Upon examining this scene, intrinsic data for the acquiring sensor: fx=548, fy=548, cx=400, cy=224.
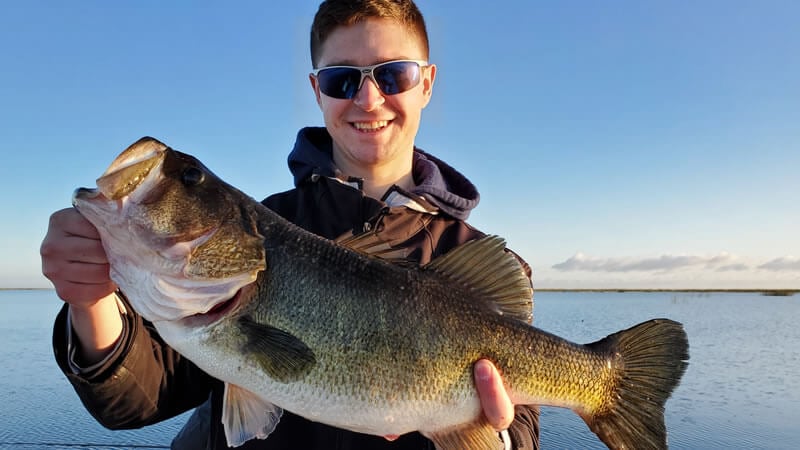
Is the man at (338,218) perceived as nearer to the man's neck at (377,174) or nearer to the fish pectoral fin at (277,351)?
the man's neck at (377,174)

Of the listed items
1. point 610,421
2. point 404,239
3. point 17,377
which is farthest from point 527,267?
point 17,377

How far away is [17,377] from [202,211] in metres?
16.5

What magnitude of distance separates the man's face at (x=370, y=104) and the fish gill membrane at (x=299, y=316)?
1.05m

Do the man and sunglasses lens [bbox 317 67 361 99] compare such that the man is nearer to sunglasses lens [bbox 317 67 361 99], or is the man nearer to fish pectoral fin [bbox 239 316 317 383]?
sunglasses lens [bbox 317 67 361 99]

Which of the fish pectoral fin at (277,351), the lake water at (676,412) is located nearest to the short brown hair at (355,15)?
the fish pectoral fin at (277,351)

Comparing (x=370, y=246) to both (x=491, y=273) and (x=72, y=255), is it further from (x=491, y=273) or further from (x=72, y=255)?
(x=72, y=255)

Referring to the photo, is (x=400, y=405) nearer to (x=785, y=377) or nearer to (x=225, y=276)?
(x=225, y=276)

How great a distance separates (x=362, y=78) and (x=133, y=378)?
6.84 feet

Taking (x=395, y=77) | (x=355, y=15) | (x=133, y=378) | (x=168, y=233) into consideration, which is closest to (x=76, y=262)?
(x=168, y=233)

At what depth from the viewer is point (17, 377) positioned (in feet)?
49.4

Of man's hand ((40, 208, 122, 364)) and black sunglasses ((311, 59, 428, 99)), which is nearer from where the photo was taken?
man's hand ((40, 208, 122, 364))

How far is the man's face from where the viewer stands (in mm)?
3451

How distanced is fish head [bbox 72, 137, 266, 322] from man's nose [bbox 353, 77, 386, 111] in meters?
1.26

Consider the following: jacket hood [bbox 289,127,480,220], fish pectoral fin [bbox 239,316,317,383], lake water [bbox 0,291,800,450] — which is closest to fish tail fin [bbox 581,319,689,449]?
jacket hood [bbox 289,127,480,220]
